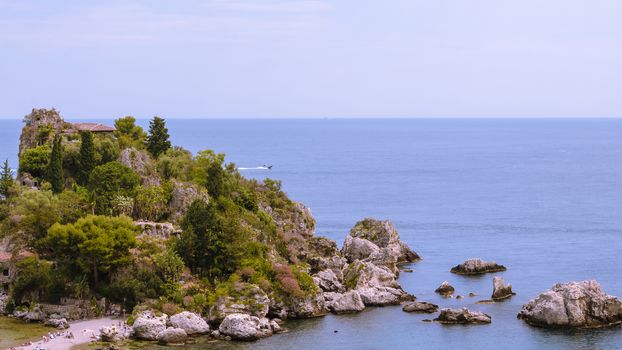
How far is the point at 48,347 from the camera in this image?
62.8 meters

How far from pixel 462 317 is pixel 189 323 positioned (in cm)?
2335

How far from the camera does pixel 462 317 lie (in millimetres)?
74188

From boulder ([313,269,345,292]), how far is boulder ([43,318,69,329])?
947 inches

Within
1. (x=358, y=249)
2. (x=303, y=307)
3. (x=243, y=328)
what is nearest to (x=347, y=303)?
(x=303, y=307)

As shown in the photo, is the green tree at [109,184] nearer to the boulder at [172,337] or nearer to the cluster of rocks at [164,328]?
the cluster of rocks at [164,328]

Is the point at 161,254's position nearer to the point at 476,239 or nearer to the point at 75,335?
the point at 75,335

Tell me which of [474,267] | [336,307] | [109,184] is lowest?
[336,307]

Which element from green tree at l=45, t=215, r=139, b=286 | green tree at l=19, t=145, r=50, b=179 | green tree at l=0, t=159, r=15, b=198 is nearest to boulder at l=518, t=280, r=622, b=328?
green tree at l=45, t=215, r=139, b=286

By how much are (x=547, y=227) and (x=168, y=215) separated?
62081mm

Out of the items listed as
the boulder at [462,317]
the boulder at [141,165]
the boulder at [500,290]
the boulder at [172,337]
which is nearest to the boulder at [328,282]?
the boulder at [462,317]

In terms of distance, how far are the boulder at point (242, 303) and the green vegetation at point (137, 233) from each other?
273 millimetres
